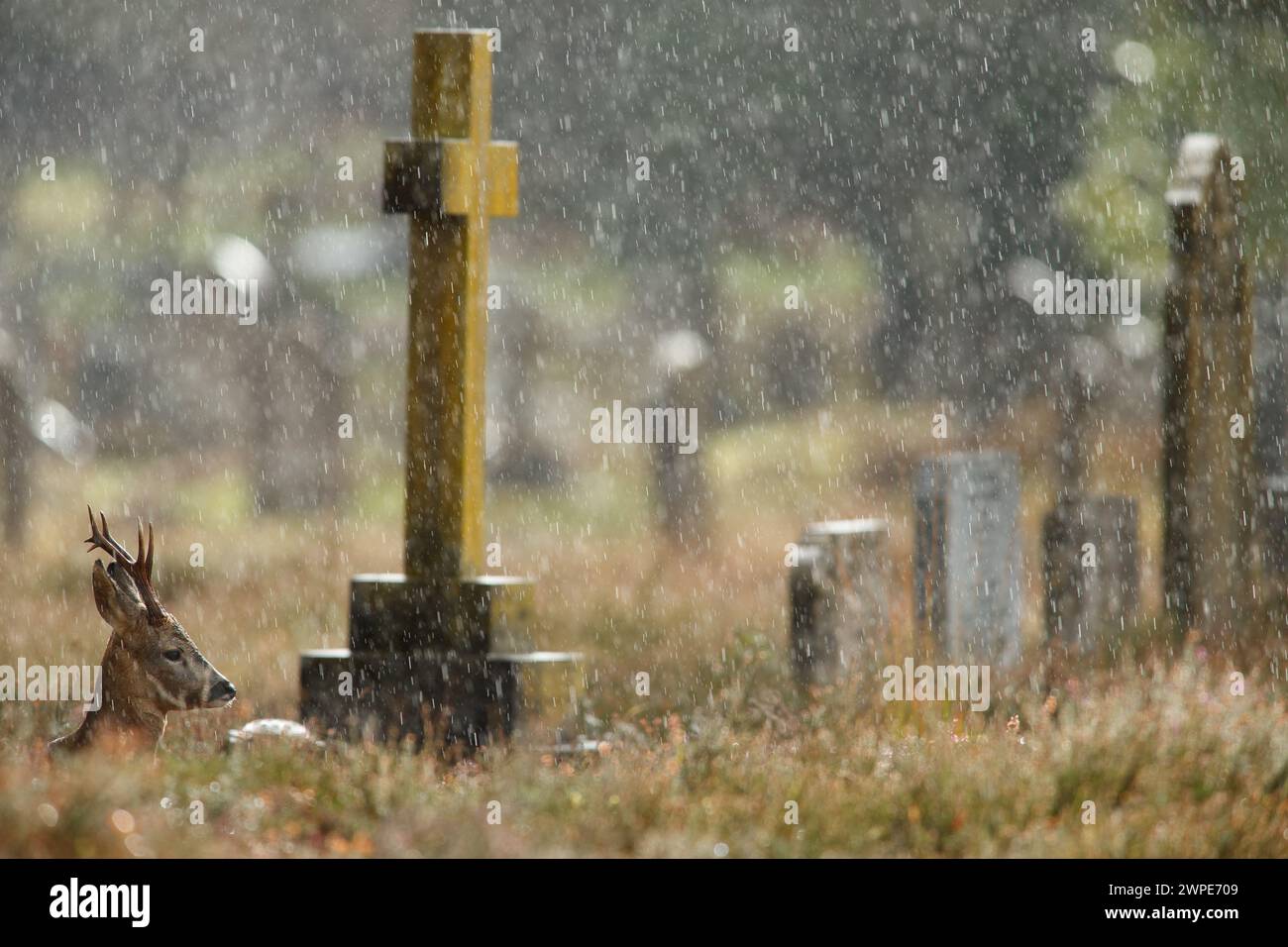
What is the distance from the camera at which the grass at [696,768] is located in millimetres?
6023

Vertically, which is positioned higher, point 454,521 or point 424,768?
point 454,521

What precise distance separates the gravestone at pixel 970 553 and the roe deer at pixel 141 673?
187 inches

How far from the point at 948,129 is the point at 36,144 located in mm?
12269

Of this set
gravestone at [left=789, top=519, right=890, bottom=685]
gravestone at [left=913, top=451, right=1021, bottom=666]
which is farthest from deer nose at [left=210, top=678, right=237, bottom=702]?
gravestone at [left=913, top=451, right=1021, bottom=666]

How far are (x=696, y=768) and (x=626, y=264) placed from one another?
1605 centimetres

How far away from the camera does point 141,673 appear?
21.9 ft

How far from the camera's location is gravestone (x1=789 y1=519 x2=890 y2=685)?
31.1 ft

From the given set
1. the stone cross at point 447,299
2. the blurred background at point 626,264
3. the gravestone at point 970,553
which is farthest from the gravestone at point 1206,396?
the stone cross at point 447,299

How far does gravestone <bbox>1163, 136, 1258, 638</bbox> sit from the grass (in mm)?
519

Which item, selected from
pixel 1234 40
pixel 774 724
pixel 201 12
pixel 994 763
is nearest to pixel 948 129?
pixel 1234 40

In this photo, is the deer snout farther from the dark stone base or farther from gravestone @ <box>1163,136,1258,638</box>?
gravestone @ <box>1163,136,1258,638</box>

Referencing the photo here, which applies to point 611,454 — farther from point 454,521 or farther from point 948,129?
point 454,521

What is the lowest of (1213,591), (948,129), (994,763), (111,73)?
(994,763)

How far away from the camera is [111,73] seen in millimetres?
21781
